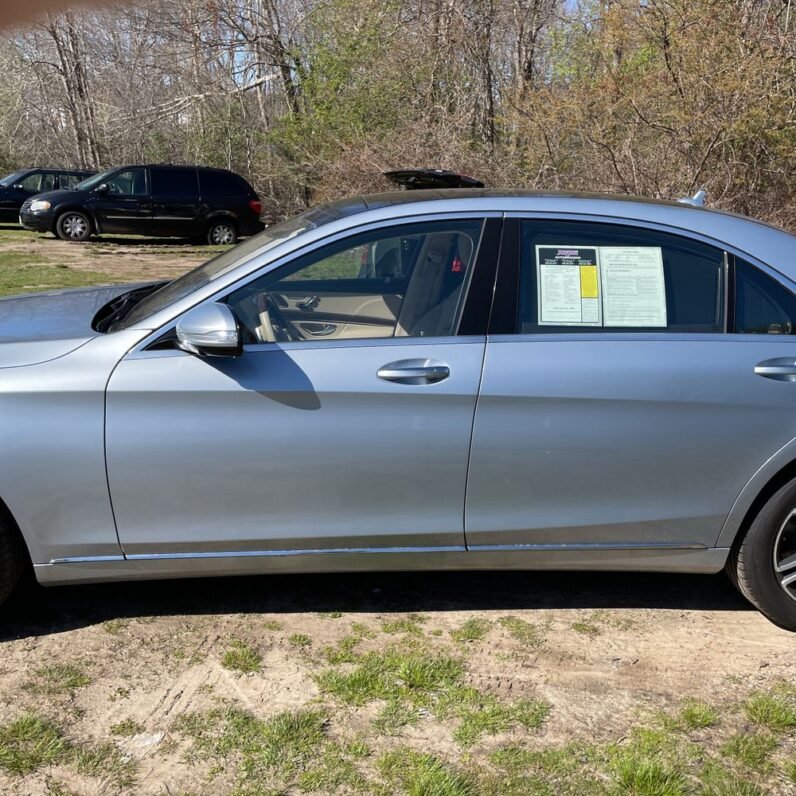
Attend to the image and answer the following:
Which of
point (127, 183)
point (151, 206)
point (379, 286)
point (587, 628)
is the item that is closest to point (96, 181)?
point (127, 183)

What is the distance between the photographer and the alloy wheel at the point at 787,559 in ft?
11.4

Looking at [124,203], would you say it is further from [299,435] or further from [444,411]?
[444,411]

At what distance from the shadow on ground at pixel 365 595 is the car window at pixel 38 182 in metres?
21.1

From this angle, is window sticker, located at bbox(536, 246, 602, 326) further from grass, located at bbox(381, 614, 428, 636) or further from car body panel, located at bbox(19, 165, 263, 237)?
car body panel, located at bbox(19, 165, 263, 237)

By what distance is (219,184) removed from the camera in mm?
19375

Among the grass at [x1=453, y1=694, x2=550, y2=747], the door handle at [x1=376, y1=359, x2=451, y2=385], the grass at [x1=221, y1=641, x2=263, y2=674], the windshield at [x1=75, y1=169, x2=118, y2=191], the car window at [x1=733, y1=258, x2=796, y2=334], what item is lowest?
the grass at [x1=453, y1=694, x2=550, y2=747]

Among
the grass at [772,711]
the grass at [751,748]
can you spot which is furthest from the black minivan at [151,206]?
the grass at [751,748]

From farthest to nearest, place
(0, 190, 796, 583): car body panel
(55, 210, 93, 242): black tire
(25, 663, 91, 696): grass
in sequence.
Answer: (55, 210, 93, 242): black tire
(0, 190, 796, 583): car body panel
(25, 663, 91, 696): grass

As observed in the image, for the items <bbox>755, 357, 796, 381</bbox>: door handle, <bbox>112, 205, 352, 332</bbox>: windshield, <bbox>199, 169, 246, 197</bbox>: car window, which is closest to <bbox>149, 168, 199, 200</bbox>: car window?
<bbox>199, 169, 246, 197</bbox>: car window

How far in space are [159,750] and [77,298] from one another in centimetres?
224

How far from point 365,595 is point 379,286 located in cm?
136

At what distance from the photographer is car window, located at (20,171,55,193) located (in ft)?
73.5

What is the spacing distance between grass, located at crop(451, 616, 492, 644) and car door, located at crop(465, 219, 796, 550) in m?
0.40

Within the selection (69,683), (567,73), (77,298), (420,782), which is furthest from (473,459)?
(567,73)
